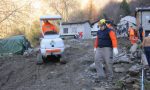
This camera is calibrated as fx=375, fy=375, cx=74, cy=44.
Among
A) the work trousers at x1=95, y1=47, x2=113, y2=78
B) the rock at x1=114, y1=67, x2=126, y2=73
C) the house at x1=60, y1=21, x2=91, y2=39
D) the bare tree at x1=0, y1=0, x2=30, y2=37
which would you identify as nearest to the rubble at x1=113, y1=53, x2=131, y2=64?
the rock at x1=114, y1=67, x2=126, y2=73

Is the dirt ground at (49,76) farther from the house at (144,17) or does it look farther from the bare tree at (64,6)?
the bare tree at (64,6)

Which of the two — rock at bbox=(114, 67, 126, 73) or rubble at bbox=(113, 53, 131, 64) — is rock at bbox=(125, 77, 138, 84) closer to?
rock at bbox=(114, 67, 126, 73)

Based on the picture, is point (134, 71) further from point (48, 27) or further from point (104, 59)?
point (48, 27)

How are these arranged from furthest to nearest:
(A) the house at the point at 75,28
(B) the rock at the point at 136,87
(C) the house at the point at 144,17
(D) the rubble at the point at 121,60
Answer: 1. (A) the house at the point at 75,28
2. (C) the house at the point at 144,17
3. (D) the rubble at the point at 121,60
4. (B) the rock at the point at 136,87

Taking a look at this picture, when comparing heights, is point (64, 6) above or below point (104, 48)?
above

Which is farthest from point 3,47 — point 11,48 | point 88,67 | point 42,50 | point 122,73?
point 122,73

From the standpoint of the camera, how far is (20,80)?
577 inches

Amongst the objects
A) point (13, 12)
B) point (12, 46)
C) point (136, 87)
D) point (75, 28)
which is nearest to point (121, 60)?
point (136, 87)

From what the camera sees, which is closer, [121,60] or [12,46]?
[121,60]

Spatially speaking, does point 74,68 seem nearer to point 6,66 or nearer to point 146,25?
point 6,66

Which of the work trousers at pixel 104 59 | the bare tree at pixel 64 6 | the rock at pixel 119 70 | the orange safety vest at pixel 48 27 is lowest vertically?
the rock at pixel 119 70

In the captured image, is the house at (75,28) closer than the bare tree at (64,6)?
Yes

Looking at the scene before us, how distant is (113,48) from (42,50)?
5299mm

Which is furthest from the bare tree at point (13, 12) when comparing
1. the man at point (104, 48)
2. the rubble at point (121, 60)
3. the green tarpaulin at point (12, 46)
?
the man at point (104, 48)
